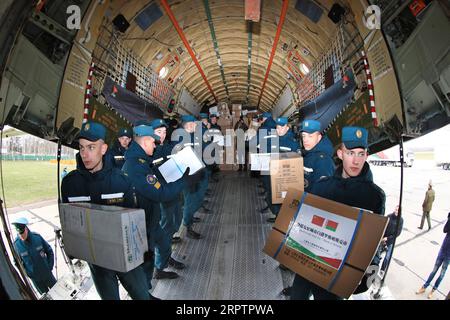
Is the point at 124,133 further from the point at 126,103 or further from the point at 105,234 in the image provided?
the point at 105,234

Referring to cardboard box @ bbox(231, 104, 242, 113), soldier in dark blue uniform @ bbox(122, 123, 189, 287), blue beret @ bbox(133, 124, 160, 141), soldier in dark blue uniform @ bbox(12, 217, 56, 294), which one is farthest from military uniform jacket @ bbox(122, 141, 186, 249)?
cardboard box @ bbox(231, 104, 242, 113)

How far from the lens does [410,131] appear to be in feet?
7.27

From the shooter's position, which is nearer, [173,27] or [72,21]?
[72,21]

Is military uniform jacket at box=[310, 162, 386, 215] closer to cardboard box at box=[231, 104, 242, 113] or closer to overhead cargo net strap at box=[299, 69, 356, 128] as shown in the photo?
overhead cargo net strap at box=[299, 69, 356, 128]

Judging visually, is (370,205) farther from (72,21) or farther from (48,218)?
(72,21)

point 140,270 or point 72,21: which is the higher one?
point 72,21

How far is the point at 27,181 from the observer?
203 cm

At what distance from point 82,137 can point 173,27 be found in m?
2.17

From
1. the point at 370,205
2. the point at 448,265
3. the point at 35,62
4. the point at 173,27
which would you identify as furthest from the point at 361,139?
the point at 35,62

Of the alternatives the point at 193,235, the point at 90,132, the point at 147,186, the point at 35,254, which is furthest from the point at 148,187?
the point at 35,254

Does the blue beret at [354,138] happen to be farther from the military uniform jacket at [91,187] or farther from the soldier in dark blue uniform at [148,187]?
the military uniform jacket at [91,187]

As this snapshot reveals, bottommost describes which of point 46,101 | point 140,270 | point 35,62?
point 140,270

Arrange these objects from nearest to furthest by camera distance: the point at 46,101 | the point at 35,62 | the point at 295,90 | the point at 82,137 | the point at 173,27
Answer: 1. the point at 82,137
2. the point at 35,62
3. the point at 46,101
4. the point at 173,27
5. the point at 295,90

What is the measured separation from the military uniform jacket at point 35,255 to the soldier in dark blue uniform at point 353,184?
4440 millimetres
